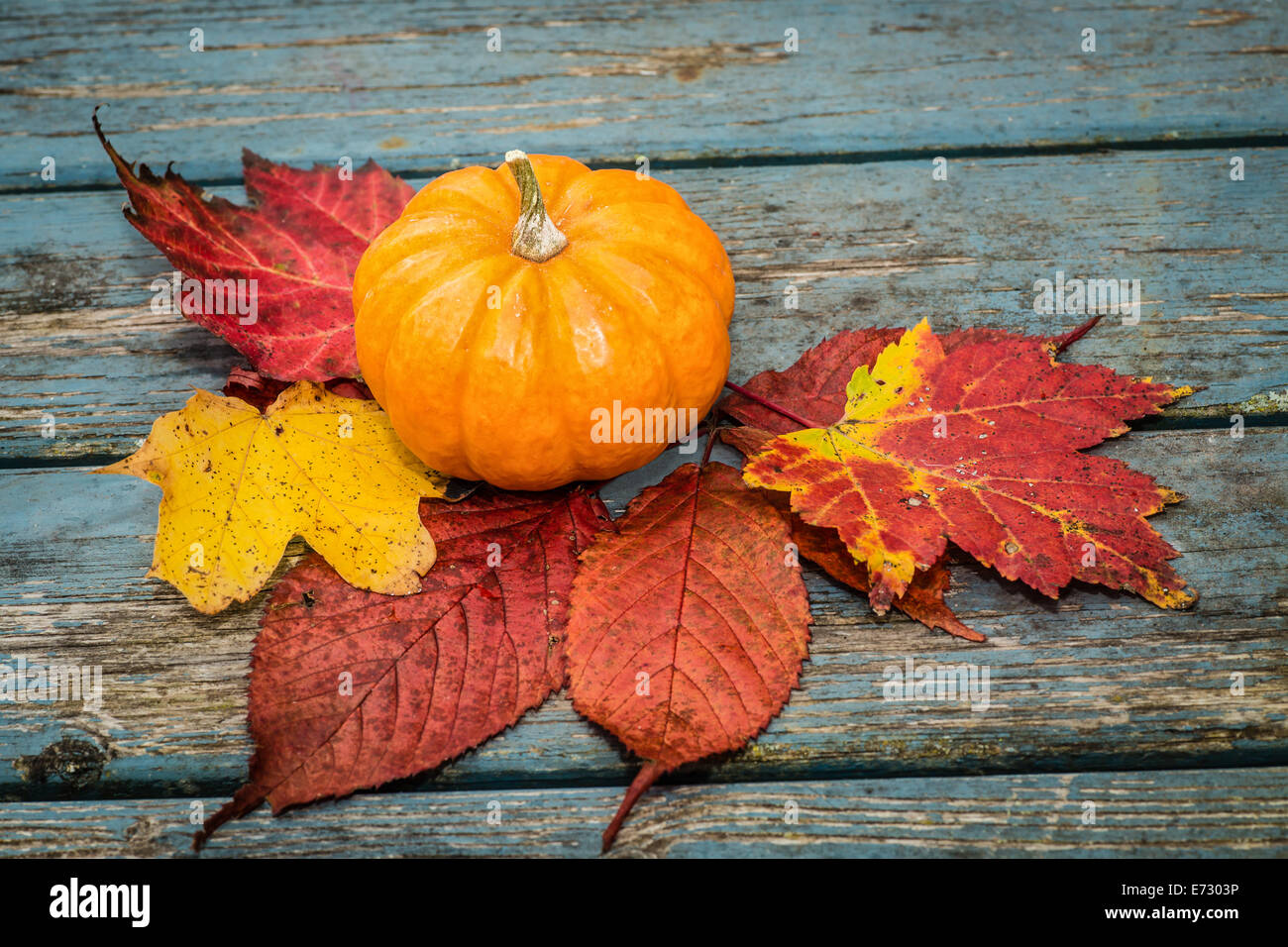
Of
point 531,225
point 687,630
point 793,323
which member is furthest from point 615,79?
point 687,630

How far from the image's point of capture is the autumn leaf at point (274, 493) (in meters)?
1.03

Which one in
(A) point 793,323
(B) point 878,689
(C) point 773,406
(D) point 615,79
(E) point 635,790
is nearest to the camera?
(E) point 635,790

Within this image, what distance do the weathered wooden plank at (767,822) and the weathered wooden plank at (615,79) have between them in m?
1.03

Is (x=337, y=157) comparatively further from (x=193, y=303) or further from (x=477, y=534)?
(x=477, y=534)

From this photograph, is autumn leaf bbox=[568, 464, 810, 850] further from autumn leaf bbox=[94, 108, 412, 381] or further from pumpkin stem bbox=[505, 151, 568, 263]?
autumn leaf bbox=[94, 108, 412, 381]

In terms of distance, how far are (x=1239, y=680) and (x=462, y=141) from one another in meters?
1.36

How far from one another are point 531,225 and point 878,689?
0.64 metres

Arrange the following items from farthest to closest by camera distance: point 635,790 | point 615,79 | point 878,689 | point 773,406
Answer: point 615,79
point 773,406
point 878,689
point 635,790

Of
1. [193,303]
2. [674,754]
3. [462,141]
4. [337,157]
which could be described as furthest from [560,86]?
[674,754]

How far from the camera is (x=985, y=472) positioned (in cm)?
103

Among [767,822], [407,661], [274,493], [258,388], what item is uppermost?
[258,388]

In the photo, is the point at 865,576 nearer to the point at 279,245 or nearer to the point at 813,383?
the point at 813,383

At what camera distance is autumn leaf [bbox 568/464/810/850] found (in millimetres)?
935

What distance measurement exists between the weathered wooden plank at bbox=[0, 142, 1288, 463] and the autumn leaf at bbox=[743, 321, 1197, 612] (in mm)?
203
